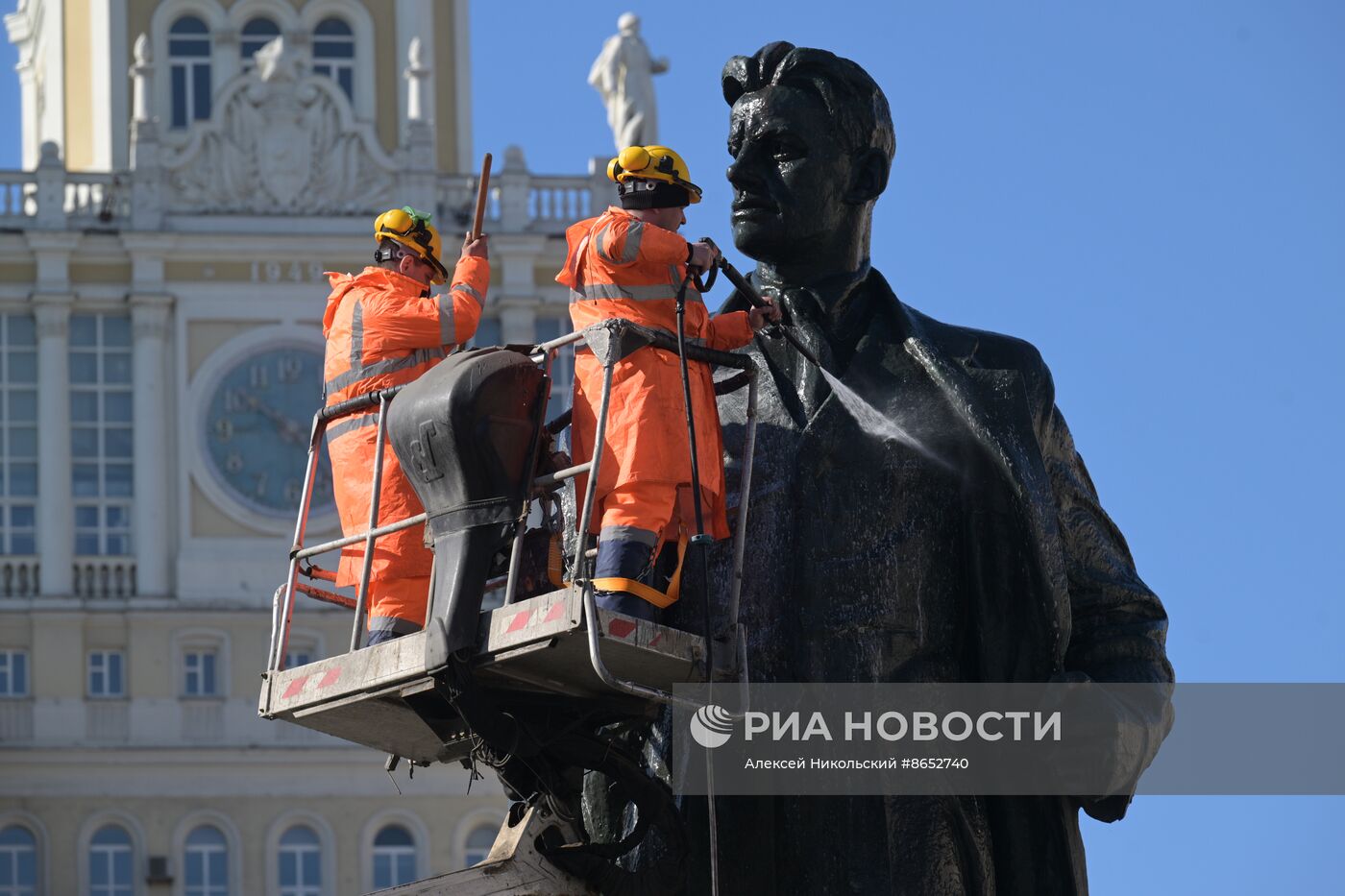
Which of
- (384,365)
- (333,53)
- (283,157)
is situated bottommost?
(384,365)

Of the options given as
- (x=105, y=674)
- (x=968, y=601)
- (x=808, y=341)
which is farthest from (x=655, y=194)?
(x=105, y=674)

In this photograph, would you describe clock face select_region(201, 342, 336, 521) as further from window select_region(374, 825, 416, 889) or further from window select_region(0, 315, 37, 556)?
window select_region(374, 825, 416, 889)

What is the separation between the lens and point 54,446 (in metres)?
54.4

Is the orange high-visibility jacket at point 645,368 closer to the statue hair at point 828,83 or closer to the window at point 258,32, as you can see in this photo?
the statue hair at point 828,83

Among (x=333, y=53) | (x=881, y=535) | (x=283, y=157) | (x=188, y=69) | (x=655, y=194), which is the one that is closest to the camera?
(x=881, y=535)

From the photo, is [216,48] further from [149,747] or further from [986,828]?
[986,828]

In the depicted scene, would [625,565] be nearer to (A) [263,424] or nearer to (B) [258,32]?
(A) [263,424]

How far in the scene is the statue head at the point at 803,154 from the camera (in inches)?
316

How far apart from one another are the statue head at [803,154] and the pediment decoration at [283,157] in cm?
4707

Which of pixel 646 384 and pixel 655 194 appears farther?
pixel 655 194

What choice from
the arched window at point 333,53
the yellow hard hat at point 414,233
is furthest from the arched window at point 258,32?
the yellow hard hat at point 414,233

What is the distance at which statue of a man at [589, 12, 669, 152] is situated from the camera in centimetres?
5491

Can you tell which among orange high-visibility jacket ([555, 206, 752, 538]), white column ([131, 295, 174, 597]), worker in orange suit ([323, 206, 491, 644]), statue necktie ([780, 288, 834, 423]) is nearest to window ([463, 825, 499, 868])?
white column ([131, 295, 174, 597])

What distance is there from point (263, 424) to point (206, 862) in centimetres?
656
